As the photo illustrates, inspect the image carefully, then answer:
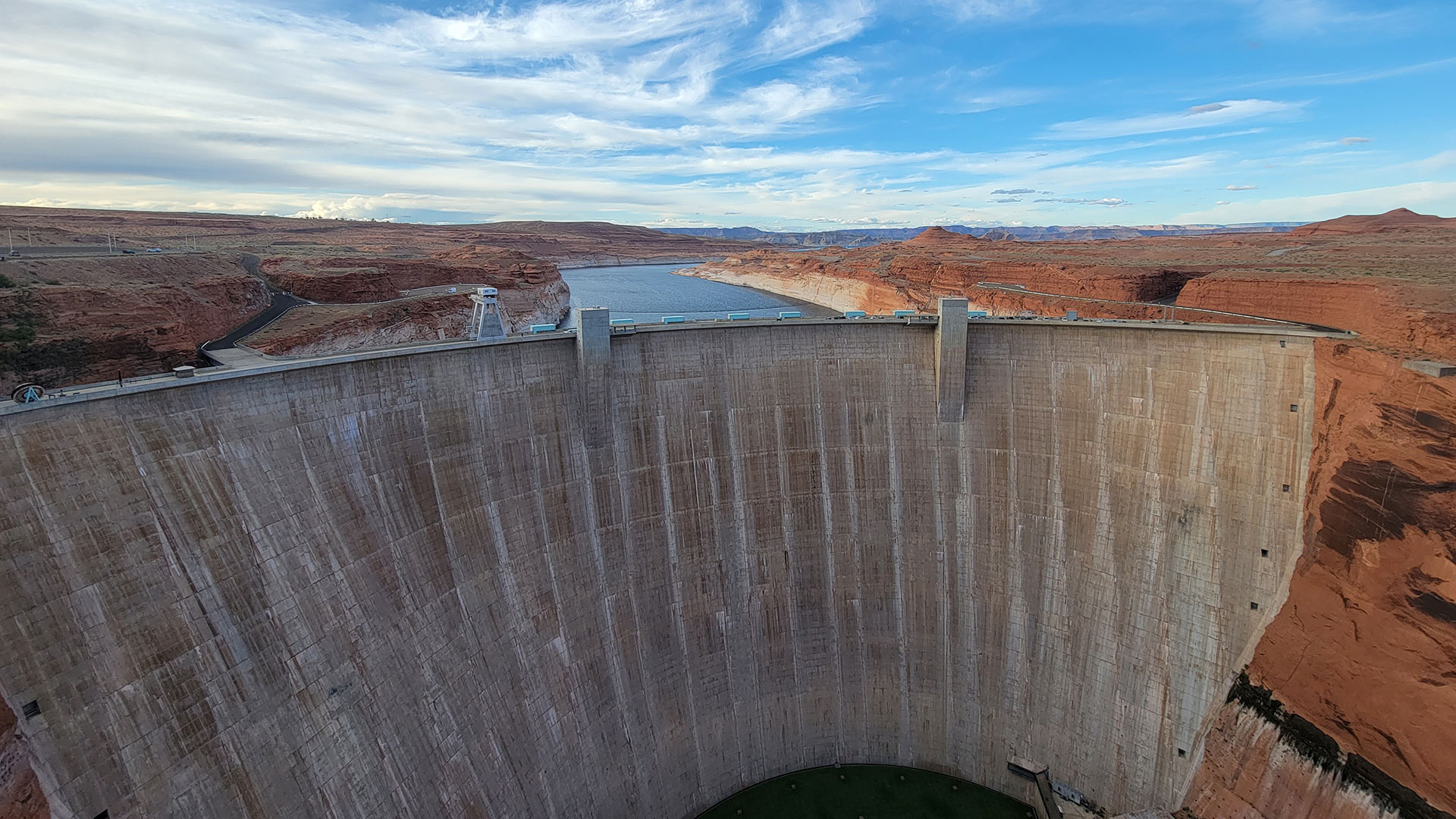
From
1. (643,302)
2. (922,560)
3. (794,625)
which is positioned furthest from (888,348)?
(643,302)

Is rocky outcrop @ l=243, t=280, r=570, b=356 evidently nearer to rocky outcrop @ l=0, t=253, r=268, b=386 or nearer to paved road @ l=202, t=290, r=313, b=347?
paved road @ l=202, t=290, r=313, b=347

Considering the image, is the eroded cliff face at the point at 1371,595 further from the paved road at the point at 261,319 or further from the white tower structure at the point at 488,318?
the paved road at the point at 261,319

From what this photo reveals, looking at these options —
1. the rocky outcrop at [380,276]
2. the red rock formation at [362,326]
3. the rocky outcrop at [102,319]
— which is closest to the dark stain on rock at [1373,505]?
the red rock formation at [362,326]

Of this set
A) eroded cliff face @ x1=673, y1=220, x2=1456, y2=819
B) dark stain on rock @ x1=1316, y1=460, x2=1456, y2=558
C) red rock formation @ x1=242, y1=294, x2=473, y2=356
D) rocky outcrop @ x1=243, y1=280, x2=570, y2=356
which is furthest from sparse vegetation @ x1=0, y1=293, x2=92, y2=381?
dark stain on rock @ x1=1316, y1=460, x2=1456, y2=558

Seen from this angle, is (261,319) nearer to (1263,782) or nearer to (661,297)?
(1263,782)

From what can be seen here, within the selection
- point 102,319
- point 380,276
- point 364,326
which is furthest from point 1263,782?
point 380,276

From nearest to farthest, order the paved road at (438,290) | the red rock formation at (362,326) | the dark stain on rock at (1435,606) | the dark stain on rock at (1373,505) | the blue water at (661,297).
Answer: the dark stain on rock at (1435,606) < the dark stain on rock at (1373,505) < the red rock formation at (362,326) < the paved road at (438,290) < the blue water at (661,297)

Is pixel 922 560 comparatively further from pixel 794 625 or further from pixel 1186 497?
pixel 1186 497
